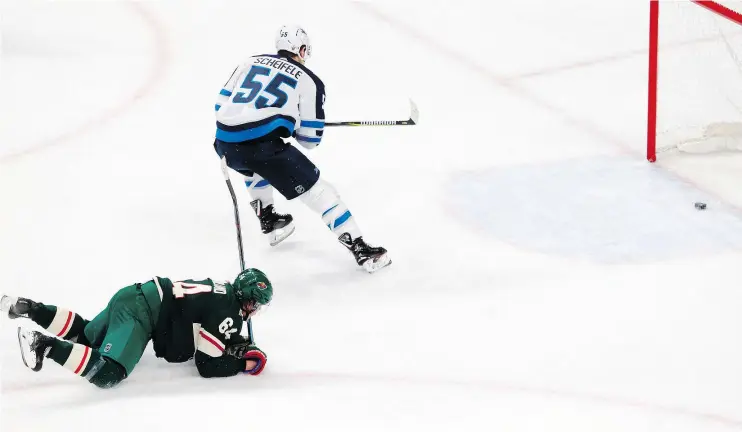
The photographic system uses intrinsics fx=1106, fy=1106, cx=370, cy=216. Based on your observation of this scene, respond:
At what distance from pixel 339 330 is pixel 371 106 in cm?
228

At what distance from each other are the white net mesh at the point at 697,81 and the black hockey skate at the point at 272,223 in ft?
6.28

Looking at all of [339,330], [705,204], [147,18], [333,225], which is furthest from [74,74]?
[705,204]

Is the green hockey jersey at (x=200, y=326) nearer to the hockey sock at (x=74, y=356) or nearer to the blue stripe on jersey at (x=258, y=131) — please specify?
the hockey sock at (x=74, y=356)

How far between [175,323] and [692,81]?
112 inches

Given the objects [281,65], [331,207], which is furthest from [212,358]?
[281,65]

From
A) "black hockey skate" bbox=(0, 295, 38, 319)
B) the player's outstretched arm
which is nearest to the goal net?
the player's outstretched arm

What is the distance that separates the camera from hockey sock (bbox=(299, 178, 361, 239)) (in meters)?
4.21

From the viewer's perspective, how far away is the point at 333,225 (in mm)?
4258

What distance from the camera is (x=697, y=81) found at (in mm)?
5152

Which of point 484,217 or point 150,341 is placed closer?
point 150,341

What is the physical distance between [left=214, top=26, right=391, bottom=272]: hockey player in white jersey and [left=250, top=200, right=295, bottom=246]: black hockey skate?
26 centimetres

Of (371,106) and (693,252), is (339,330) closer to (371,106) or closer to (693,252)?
(693,252)

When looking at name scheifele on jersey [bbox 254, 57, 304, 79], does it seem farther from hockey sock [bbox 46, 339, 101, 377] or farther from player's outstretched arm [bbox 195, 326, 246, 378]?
hockey sock [bbox 46, 339, 101, 377]

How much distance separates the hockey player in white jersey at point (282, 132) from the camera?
4188 millimetres
